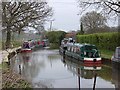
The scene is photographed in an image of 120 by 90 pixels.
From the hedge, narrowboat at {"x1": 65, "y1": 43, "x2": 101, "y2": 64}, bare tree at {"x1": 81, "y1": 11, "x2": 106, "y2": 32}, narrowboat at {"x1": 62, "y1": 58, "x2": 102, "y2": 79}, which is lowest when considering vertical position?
narrowboat at {"x1": 62, "y1": 58, "x2": 102, "y2": 79}

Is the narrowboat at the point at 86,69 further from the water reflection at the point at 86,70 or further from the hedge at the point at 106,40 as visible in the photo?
the hedge at the point at 106,40

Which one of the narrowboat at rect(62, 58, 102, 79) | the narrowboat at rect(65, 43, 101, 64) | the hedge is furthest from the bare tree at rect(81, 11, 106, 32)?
the narrowboat at rect(62, 58, 102, 79)

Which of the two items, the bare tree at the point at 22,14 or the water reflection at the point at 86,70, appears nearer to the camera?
the water reflection at the point at 86,70

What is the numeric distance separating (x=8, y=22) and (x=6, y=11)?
4.19 feet

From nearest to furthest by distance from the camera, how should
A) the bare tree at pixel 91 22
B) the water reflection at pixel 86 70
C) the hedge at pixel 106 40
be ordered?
the water reflection at pixel 86 70, the hedge at pixel 106 40, the bare tree at pixel 91 22

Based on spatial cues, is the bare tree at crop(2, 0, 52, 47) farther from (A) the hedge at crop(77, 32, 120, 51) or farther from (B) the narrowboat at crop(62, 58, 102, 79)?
(B) the narrowboat at crop(62, 58, 102, 79)

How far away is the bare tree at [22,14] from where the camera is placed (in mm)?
28359

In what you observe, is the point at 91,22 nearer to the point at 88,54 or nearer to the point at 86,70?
the point at 88,54

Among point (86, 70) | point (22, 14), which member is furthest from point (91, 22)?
point (86, 70)

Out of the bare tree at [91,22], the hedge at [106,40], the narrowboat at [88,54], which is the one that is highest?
the bare tree at [91,22]

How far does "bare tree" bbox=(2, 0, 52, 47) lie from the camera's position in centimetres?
2836

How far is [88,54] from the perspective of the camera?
79.0 ft

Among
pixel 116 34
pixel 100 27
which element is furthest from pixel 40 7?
pixel 100 27

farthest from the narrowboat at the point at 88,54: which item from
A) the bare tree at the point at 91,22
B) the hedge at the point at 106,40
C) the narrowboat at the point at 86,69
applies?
the bare tree at the point at 91,22
